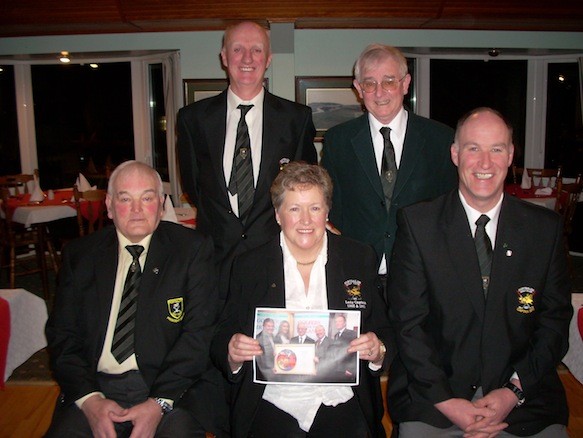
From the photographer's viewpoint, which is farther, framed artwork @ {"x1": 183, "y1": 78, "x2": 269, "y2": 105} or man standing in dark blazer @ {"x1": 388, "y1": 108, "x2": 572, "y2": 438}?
framed artwork @ {"x1": 183, "y1": 78, "x2": 269, "y2": 105}

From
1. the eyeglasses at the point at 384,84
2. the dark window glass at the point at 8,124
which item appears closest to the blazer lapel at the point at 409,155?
the eyeglasses at the point at 384,84

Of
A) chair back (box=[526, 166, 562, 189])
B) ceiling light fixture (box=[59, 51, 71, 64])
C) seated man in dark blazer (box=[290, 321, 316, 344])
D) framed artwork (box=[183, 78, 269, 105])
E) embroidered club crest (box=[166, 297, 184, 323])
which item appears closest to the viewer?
seated man in dark blazer (box=[290, 321, 316, 344])

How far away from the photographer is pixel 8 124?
8.30 meters

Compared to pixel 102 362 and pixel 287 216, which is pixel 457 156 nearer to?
pixel 287 216

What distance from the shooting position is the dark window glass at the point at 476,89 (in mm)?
8555

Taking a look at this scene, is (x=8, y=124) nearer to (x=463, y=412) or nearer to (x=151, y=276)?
(x=151, y=276)

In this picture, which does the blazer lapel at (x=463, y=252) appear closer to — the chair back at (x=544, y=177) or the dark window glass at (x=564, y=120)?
the chair back at (x=544, y=177)

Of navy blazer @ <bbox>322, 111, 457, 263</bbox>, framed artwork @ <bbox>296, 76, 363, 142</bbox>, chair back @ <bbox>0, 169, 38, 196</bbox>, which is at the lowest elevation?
chair back @ <bbox>0, 169, 38, 196</bbox>

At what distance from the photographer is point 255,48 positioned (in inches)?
106

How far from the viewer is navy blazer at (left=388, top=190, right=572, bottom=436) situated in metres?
2.03

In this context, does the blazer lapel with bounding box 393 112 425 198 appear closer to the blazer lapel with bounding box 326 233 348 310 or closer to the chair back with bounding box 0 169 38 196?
the blazer lapel with bounding box 326 233 348 310

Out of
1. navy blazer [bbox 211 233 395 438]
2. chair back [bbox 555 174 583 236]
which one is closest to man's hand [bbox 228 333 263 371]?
navy blazer [bbox 211 233 395 438]

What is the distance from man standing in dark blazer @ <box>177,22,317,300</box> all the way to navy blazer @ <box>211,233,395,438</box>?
0.42m

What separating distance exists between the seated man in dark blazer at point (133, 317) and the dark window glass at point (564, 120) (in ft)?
25.1
